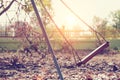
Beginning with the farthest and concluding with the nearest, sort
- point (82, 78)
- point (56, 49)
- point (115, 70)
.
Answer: point (56, 49) < point (115, 70) < point (82, 78)

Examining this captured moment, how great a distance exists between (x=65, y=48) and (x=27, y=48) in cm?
676

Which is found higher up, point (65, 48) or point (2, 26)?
point (2, 26)

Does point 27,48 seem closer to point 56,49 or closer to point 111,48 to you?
point 56,49

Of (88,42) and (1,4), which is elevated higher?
(1,4)

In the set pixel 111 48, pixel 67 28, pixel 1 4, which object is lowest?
Answer: pixel 111 48

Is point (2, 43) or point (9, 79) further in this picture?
point (2, 43)

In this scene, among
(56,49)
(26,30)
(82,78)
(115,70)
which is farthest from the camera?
(56,49)

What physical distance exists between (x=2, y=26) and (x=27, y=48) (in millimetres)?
6072

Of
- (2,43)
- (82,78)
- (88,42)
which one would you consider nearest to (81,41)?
(88,42)

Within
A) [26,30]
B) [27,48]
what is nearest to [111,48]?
[27,48]

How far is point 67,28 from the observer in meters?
26.2

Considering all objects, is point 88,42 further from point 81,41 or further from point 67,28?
point 67,28

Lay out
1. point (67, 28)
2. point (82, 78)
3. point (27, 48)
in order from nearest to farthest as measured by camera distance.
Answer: point (82, 78) < point (27, 48) < point (67, 28)

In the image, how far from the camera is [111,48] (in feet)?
80.3
